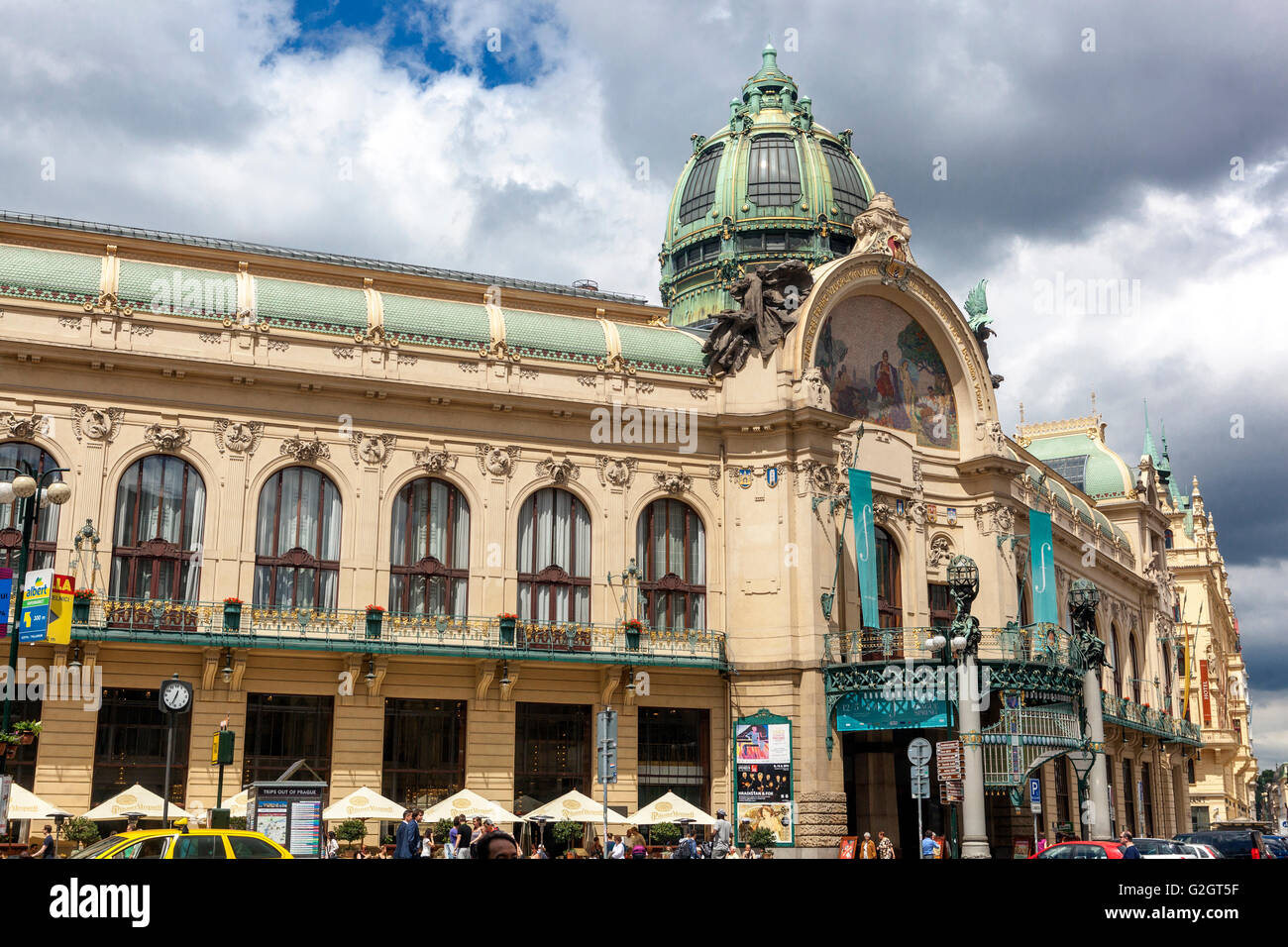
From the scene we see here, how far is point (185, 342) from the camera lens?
38719mm

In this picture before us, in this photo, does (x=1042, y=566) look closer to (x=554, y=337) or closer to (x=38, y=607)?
(x=554, y=337)

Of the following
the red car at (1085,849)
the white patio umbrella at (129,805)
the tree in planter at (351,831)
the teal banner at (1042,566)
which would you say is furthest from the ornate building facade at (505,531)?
the red car at (1085,849)

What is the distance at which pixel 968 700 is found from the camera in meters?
35.2

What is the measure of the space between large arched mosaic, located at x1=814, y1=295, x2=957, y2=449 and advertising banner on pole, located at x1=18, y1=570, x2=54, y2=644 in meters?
26.4

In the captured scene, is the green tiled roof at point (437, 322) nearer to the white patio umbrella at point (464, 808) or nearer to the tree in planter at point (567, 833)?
the white patio umbrella at point (464, 808)

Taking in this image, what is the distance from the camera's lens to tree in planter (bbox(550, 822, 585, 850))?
125 feet

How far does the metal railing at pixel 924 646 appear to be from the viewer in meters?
41.6

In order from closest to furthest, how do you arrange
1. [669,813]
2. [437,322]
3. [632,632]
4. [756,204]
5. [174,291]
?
[669,813] < [174,291] < [632,632] < [437,322] < [756,204]

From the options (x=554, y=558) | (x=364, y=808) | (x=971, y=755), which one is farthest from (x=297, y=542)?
(x=971, y=755)

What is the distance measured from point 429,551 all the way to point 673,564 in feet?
25.9

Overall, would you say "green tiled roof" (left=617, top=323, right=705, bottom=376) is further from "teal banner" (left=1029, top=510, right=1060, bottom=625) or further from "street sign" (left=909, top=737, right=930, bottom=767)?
"street sign" (left=909, top=737, right=930, bottom=767)

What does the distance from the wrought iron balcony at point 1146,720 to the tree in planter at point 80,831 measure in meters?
34.3
